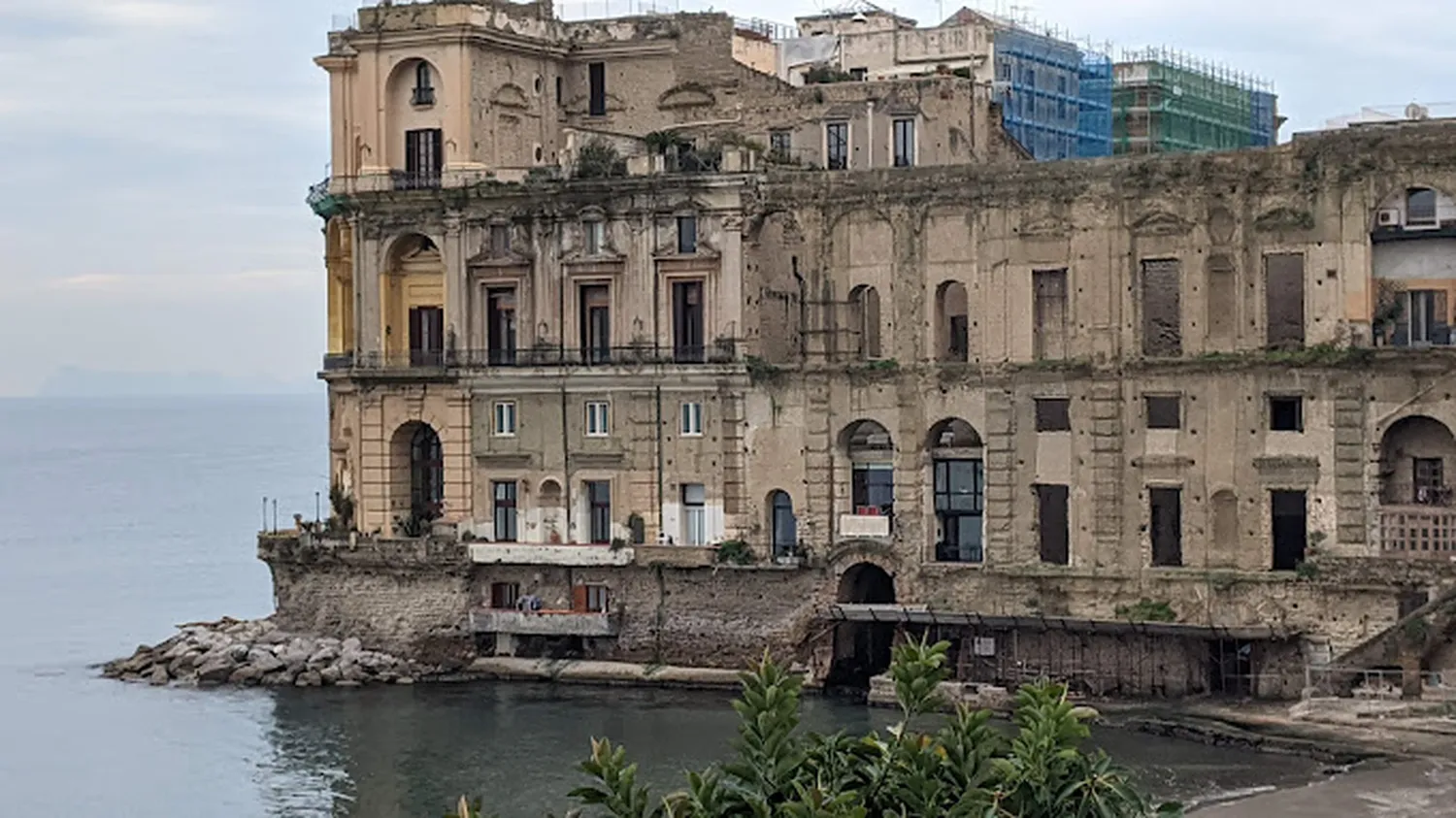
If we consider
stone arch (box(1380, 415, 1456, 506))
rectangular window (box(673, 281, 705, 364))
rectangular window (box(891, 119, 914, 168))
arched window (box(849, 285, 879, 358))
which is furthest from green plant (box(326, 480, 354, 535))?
stone arch (box(1380, 415, 1456, 506))

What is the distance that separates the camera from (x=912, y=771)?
28.6 metres

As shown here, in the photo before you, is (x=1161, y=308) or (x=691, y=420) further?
(x=691, y=420)

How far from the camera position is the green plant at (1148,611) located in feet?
207

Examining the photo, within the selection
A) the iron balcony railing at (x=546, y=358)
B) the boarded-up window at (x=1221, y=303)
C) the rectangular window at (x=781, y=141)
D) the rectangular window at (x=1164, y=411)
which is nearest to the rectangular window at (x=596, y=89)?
the rectangular window at (x=781, y=141)

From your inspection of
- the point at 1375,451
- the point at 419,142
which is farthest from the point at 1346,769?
the point at 419,142

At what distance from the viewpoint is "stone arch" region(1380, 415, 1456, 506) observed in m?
61.2

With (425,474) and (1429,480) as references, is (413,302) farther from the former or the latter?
(1429,480)

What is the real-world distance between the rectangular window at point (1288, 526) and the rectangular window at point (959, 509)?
24.9 feet

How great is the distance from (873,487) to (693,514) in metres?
4.76

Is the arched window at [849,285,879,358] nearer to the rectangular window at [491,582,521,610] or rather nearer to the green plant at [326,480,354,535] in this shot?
the rectangular window at [491,582,521,610]

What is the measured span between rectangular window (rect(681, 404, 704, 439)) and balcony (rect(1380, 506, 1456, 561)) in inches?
686

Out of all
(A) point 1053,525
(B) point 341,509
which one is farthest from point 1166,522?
(B) point 341,509

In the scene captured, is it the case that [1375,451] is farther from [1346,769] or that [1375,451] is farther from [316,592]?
[316,592]

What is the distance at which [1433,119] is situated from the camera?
61969mm
